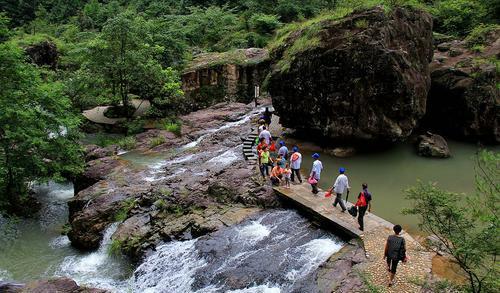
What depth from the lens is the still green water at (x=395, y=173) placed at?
1655 cm

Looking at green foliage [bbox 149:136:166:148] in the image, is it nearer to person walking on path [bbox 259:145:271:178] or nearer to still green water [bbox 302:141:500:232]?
still green water [bbox 302:141:500:232]

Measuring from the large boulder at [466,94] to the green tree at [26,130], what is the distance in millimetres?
21807

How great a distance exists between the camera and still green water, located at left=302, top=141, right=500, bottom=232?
16.5 metres

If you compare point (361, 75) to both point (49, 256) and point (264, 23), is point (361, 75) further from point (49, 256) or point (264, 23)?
point (264, 23)

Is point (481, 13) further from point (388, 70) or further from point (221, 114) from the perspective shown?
point (221, 114)

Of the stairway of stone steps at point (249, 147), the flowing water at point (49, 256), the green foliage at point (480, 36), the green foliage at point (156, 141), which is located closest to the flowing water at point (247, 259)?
the flowing water at point (49, 256)

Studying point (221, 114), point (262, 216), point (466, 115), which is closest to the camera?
point (262, 216)

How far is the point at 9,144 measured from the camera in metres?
18.8

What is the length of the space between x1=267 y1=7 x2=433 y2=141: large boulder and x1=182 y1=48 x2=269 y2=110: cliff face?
11.6 meters

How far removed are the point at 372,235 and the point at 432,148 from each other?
11203mm

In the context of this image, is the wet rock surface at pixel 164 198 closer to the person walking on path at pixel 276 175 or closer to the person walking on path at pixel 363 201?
the person walking on path at pixel 276 175

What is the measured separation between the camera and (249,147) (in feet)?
72.6

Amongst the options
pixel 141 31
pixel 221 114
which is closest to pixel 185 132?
pixel 221 114

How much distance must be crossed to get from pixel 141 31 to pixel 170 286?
20256mm
